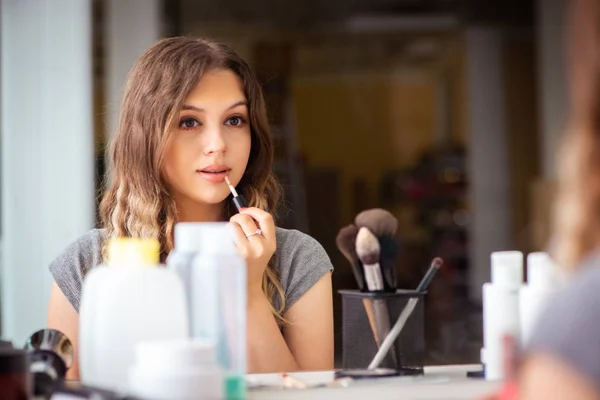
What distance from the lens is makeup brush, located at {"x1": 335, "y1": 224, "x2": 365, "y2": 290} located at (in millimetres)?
1177

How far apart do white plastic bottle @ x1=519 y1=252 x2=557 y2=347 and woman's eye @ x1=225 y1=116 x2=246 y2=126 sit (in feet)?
1.91

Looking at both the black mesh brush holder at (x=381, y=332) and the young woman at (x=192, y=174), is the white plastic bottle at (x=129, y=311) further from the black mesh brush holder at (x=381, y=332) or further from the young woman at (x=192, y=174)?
the young woman at (x=192, y=174)

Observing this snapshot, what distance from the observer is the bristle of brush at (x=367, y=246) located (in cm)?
113

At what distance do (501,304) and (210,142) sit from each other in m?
0.55

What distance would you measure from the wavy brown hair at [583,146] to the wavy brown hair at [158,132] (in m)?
0.88

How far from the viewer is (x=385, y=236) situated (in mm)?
1154

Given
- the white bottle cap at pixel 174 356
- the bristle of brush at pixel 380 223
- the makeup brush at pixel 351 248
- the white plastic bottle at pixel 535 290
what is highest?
the bristle of brush at pixel 380 223

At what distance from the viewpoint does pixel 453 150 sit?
295 inches

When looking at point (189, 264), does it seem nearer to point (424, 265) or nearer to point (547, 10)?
point (547, 10)

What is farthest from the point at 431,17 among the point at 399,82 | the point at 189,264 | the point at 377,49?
the point at 189,264

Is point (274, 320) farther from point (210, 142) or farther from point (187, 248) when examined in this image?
point (187, 248)

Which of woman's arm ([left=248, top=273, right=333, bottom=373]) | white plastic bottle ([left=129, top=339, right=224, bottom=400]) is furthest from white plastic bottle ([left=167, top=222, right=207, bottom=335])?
woman's arm ([left=248, top=273, right=333, bottom=373])

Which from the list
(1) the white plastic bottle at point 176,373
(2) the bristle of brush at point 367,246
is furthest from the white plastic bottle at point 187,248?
(2) the bristle of brush at point 367,246

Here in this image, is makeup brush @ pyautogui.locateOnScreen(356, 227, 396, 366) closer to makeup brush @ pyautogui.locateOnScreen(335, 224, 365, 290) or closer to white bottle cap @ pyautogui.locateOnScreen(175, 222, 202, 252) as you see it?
makeup brush @ pyautogui.locateOnScreen(335, 224, 365, 290)
